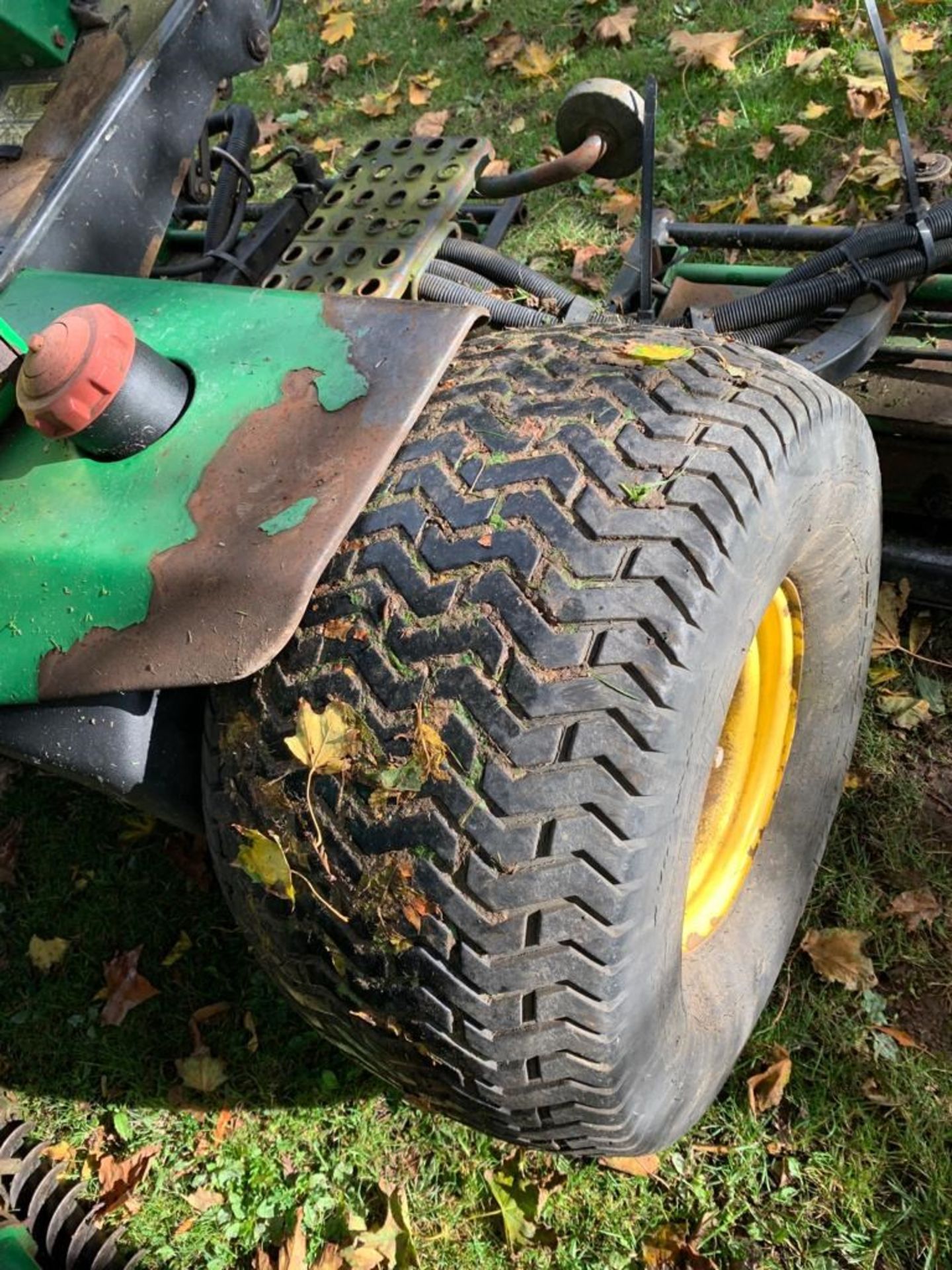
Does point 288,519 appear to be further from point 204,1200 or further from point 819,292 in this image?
point 204,1200

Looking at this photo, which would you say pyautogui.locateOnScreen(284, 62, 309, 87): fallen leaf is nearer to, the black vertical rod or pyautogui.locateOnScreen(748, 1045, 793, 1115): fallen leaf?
the black vertical rod

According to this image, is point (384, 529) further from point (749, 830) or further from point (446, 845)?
point (749, 830)

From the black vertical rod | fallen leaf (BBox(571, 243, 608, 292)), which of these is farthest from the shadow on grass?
fallen leaf (BBox(571, 243, 608, 292))

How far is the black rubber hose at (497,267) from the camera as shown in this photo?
2717 millimetres

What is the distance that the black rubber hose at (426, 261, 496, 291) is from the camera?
263 centimetres

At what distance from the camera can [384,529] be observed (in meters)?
1.50

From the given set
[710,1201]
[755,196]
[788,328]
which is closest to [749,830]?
[710,1201]

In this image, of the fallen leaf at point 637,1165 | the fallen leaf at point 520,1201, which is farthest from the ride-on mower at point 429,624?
the fallen leaf at point 520,1201

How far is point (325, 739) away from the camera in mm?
1489

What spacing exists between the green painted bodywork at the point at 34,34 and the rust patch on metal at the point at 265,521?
145 centimetres

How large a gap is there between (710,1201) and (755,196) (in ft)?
10.9

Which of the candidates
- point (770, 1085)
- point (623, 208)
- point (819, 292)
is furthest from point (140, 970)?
point (623, 208)

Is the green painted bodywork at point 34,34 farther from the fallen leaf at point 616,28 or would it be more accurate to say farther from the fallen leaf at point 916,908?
the fallen leaf at point 616,28

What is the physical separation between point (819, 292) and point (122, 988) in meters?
2.39
